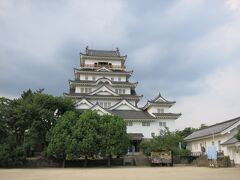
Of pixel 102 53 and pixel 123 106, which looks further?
pixel 102 53

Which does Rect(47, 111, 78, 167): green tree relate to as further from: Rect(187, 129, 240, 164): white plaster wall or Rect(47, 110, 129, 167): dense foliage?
Rect(187, 129, 240, 164): white plaster wall

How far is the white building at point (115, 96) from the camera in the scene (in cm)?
4597

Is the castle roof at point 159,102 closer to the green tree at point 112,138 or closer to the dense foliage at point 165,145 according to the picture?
the dense foliage at point 165,145

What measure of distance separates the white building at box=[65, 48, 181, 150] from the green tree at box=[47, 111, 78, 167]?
1087cm

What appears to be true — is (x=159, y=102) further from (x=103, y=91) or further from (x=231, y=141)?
(x=231, y=141)

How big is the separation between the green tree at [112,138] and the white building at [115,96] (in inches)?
398

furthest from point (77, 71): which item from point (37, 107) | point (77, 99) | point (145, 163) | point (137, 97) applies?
point (145, 163)

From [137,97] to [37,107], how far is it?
20007 mm

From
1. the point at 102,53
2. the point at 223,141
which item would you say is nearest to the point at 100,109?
the point at 102,53

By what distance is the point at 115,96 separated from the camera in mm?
49031

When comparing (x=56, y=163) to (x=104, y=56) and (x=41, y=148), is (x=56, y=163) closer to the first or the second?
(x=41, y=148)

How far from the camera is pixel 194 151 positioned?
4600 cm

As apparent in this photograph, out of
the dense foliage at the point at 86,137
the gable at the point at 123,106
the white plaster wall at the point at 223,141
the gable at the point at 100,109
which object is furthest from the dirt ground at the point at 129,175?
the gable at the point at 123,106

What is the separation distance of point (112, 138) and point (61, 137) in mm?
5235
